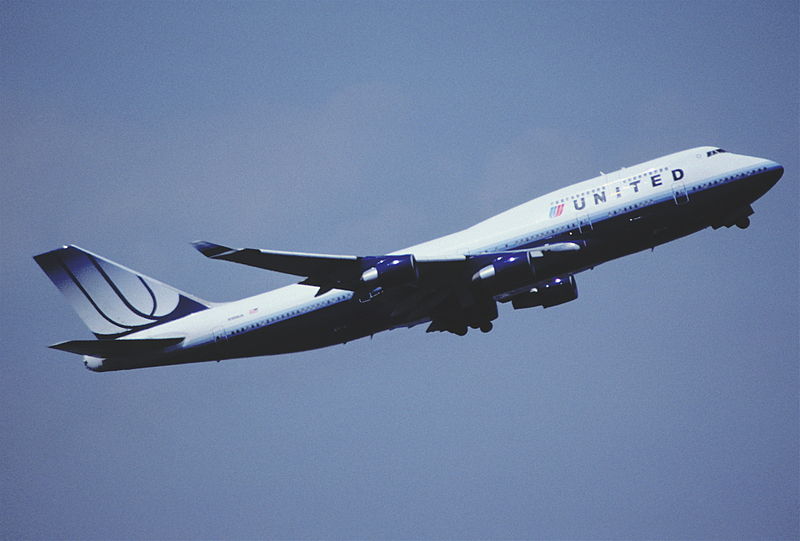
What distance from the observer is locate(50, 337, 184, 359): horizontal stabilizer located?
4731 centimetres

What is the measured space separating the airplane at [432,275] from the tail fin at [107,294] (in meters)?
0.06

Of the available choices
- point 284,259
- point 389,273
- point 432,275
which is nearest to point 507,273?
point 432,275

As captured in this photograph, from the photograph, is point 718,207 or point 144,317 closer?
point 718,207

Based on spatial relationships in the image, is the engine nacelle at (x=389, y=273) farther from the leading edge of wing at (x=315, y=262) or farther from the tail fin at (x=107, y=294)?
the tail fin at (x=107, y=294)

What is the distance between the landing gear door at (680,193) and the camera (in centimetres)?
4472

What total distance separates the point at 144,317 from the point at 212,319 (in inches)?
180

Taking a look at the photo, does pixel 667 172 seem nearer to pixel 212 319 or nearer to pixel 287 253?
pixel 287 253

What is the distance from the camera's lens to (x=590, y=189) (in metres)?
45.7

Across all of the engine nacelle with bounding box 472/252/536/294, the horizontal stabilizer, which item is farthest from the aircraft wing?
the horizontal stabilizer

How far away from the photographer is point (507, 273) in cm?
4472

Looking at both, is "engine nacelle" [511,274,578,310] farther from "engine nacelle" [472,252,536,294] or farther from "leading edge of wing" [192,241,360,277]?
"leading edge of wing" [192,241,360,277]

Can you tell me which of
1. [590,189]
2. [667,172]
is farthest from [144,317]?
[667,172]

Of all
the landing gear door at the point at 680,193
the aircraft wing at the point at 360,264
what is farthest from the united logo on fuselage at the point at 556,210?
the landing gear door at the point at 680,193

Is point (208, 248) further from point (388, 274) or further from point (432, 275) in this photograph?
point (432, 275)
